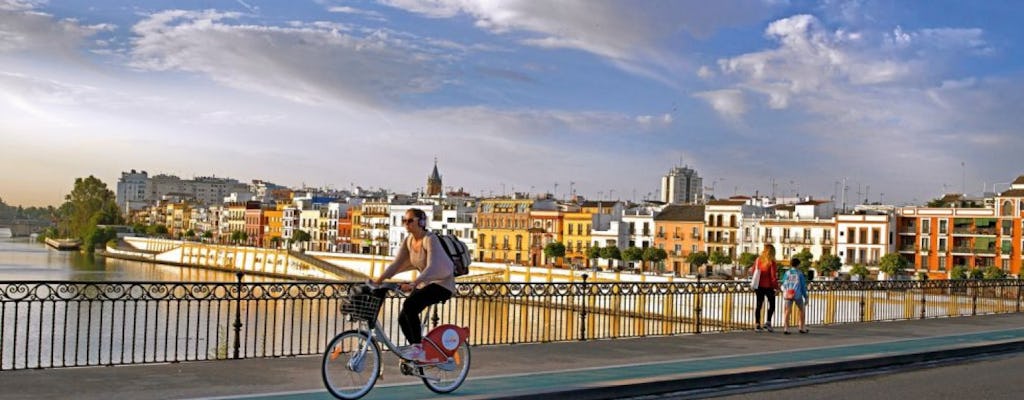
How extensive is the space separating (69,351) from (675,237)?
75.4 m

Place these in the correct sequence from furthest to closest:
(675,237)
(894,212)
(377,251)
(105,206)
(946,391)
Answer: (105,206)
(377,251)
(675,237)
(894,212)
(946,391)

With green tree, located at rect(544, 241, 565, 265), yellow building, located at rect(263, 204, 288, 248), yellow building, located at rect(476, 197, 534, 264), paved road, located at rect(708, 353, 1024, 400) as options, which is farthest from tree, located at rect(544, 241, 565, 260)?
paved road, located at rect(708, 353, 1024, 400)

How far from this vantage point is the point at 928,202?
355 ft

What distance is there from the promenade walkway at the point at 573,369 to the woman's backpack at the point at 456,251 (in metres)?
1.31

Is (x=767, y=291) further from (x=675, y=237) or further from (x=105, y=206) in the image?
(x=105, y=206)

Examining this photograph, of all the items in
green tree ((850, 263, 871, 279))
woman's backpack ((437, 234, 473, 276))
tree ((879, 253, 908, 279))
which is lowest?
green tree ((850, 263, 871, 279))

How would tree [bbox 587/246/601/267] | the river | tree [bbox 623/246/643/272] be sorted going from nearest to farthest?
the river → tree [bbox 623/246/643/272] → tree [bbox 587/246/601/267]

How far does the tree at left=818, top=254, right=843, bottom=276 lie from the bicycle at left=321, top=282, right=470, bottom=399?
252ft

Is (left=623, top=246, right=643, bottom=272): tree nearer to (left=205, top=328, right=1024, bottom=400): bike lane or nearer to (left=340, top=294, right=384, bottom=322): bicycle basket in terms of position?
(left=205, top=328, right=1024, bottom=400): bike lane

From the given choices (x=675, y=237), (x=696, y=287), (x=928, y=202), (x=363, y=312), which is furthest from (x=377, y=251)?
(x=363, y=312)

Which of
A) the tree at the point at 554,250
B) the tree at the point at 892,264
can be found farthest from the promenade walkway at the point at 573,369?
the tree at the point at 554,250

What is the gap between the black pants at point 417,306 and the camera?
10523 mm

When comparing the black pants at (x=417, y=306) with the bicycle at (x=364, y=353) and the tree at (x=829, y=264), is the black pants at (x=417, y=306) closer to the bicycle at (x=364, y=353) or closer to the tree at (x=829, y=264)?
the bicycle at (x=364, y=353)

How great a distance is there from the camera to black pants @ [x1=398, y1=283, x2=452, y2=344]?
10.5 metres
